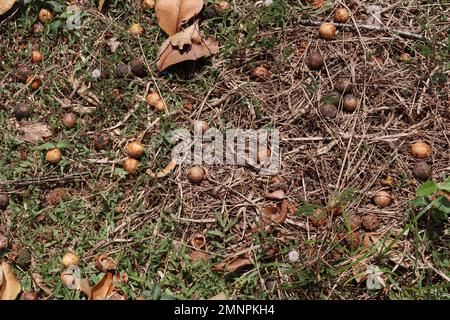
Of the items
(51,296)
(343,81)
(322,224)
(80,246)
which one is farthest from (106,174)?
(343,81)

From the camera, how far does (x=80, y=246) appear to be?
3219 millimetres

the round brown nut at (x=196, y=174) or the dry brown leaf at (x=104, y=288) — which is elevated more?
the round brown nut at (x=196, y=174)

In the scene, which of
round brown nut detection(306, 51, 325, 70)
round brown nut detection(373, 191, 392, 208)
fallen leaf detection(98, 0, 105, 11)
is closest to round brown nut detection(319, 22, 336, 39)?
round brown nut detection(306, 51, 325, 70)

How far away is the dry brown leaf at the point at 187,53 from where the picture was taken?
3.47 meters

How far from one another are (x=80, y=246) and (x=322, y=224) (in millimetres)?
1385

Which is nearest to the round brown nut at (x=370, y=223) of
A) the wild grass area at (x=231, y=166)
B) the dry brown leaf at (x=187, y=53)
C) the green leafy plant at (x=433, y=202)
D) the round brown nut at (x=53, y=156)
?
the wild grass area at (x=231, y=166)

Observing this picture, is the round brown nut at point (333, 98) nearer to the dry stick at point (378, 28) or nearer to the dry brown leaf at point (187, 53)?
the dry stick at point (378, 28)

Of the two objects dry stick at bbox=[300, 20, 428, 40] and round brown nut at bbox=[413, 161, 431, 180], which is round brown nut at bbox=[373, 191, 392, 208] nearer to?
round brown nut at bbox=[413, 161, 431, 180]

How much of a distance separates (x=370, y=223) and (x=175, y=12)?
176 centimetres

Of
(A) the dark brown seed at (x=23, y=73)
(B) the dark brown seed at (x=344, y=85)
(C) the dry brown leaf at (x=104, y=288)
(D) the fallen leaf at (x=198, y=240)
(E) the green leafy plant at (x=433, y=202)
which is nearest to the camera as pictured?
(E) the green leafy plant at (x=433, y=202)

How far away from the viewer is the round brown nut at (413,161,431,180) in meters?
3.15

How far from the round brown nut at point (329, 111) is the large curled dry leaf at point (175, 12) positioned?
1.01 meters

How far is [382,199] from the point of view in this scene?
10.3 ft

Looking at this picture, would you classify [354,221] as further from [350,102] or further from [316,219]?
[350,102]
